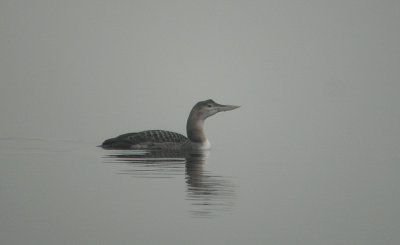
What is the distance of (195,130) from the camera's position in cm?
1445

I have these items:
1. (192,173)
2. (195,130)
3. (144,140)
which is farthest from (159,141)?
(192,173)

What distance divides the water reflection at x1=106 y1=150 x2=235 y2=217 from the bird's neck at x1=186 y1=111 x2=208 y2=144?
45cm

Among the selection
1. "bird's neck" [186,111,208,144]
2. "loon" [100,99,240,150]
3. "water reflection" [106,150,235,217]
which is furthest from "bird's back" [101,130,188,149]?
"bird's neck" [186,111,208,144]

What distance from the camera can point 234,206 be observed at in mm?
7766

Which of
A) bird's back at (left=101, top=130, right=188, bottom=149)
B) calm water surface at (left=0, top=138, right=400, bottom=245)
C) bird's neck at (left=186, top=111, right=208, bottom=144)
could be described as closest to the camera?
calm water surface at (left=0, top=138, right=400, bottom=245)

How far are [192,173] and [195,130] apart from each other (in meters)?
4.35

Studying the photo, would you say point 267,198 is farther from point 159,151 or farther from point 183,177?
point 159,151

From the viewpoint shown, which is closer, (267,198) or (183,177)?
(267,198)

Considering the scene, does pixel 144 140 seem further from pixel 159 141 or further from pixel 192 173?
pixel 192 173

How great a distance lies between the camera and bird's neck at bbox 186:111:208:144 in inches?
566

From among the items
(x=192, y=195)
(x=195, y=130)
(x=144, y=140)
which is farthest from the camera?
(x=195, y=130)

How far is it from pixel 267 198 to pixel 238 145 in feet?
26.6

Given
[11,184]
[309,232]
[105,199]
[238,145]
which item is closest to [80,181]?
[11,184]

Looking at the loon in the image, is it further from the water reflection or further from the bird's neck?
the water reflection
